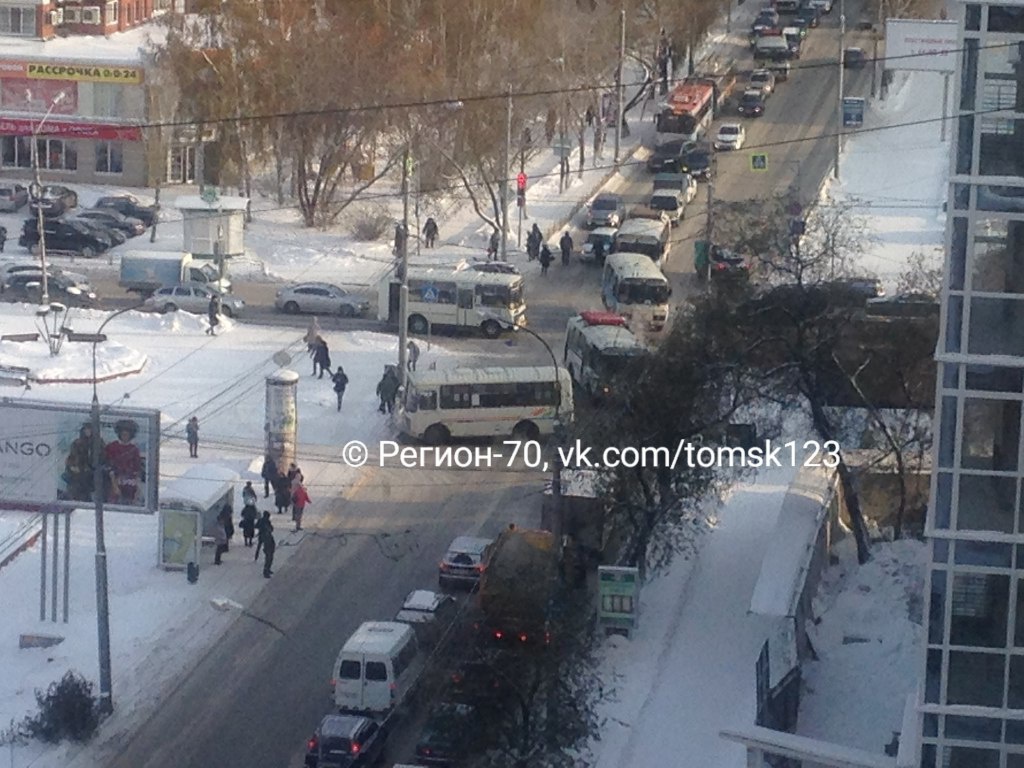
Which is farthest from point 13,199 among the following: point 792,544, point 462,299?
point 792,544

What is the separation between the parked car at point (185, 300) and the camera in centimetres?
3416

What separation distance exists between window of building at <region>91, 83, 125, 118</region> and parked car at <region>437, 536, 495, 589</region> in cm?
2504

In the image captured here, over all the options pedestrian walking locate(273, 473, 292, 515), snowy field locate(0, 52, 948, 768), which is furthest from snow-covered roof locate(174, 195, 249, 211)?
pedestrian walking locate(273, 473, 292, 515)

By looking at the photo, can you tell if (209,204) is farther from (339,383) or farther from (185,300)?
(339,383)

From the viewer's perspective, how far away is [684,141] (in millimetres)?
46969

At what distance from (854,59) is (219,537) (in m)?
35.5

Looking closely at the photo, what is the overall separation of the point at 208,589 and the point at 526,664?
20.2ft

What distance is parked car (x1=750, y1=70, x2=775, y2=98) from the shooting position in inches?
2051

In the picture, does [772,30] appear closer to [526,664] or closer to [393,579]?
[393,579]

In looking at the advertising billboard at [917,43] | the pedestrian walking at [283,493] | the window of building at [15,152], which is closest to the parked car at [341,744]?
the pedestrian walking at [283,493]

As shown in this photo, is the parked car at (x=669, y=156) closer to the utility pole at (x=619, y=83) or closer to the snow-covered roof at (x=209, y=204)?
the utility pole at (x=619, y=83)

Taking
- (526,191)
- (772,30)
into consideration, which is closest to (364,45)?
(526,191)

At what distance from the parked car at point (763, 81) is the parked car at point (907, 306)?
30.2 metres

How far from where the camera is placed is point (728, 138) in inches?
1859
